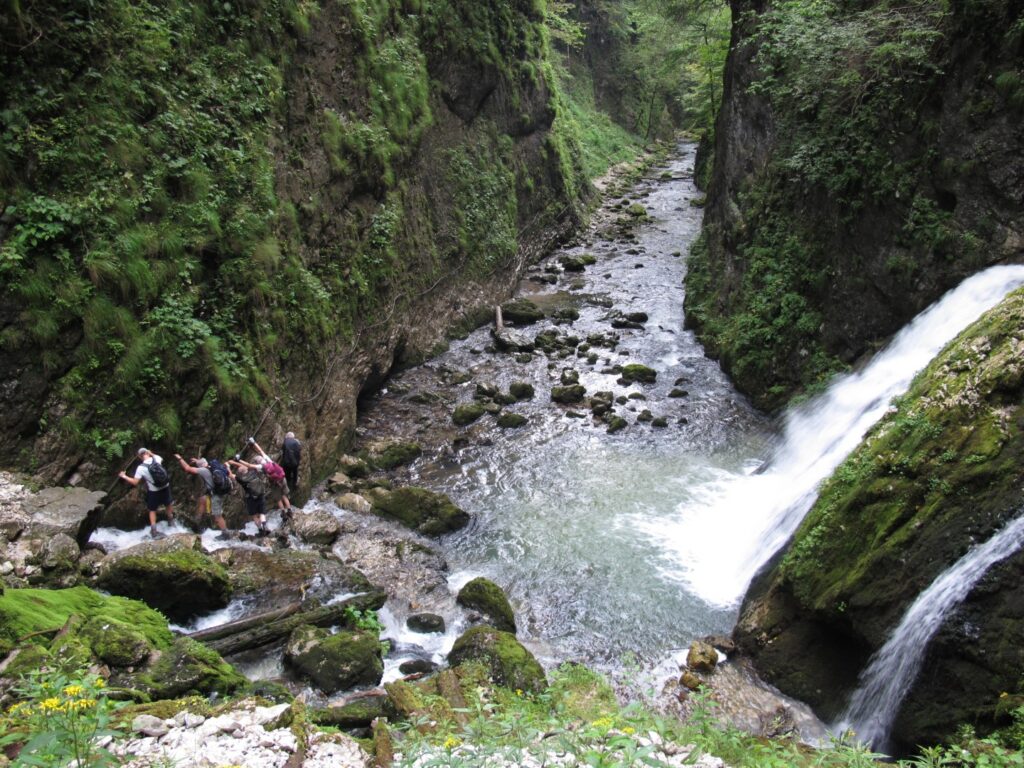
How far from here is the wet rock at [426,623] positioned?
362 inches

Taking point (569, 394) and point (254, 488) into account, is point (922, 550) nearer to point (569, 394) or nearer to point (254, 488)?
point (254, 488)

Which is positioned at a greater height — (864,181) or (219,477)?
(864,181)

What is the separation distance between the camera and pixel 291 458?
463 inches

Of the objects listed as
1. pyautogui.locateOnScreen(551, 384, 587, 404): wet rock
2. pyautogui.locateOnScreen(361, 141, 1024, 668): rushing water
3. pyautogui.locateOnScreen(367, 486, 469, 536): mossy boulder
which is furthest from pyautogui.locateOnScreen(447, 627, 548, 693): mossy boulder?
pyautogui.locateOnScreen(551, 384, 587, 404): wet rock

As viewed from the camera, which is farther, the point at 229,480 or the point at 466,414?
the point at 466,414

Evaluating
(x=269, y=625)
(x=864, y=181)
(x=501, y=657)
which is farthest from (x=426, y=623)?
(x=864, y=181)

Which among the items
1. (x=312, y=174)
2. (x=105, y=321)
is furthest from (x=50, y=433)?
(x=312, y=174)

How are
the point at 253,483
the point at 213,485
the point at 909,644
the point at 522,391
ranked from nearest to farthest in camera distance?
1. the point at 909,644
2. the point at 213,485
3. the point at 253,483
4. the point at 522,391

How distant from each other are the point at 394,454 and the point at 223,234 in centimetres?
575

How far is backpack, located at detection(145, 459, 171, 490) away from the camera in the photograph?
9.18 metres

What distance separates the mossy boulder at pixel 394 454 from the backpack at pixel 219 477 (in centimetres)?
394

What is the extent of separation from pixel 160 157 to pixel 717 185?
1855 cm

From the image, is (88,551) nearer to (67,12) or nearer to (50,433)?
(50,433)

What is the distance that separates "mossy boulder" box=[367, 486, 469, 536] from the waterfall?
6813 mm
